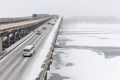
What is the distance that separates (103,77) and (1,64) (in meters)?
17.4

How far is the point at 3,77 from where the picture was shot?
3278 cm

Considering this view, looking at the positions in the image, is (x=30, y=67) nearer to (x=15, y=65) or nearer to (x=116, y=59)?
(x=15, y=65)

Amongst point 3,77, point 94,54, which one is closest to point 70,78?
point 3,77

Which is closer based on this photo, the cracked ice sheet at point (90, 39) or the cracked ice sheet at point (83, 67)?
the cracked ice sheet at point (83, 67)

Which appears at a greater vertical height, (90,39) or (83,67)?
(83,67)

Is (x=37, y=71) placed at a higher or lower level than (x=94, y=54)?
higher

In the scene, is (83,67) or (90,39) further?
(90,39)

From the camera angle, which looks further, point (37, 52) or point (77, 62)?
point (77, 62)

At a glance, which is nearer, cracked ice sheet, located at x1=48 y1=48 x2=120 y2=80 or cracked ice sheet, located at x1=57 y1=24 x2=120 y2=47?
cracked ice sheet, located at x1=48 y1=48 x2=120 y2=80

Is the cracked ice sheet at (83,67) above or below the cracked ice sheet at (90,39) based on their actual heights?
above

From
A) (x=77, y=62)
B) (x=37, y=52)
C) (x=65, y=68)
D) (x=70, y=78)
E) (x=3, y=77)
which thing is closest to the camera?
(x=3, y=77)

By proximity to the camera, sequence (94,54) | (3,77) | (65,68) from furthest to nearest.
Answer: (94,54), (65,68), (3,77)

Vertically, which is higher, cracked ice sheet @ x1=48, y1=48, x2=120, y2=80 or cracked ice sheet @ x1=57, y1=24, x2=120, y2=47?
cracked ice sheet @ x1=48, y1=48, x2=120, y2=80

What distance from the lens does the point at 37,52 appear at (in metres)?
48.9
